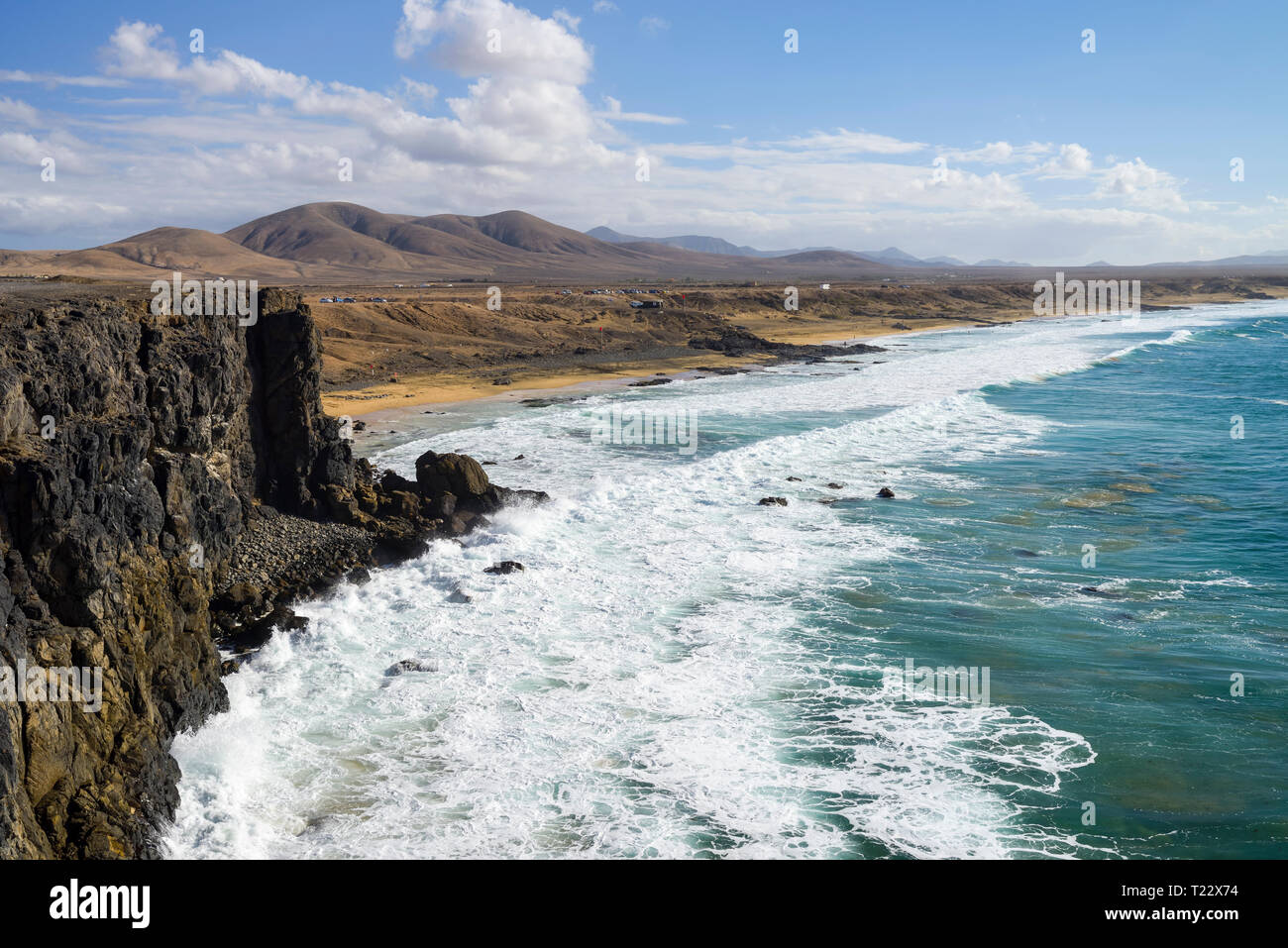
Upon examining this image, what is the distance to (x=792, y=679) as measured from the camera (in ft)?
56.4

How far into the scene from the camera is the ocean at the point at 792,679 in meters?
12.8

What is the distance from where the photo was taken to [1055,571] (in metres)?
22.5

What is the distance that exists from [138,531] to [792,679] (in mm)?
11392

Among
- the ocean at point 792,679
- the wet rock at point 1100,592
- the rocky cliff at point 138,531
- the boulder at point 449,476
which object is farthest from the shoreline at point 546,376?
the wet rock at point 1100,592

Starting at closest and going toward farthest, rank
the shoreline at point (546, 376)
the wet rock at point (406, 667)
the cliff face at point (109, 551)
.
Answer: the cliff face at point (109, 551)
the wet rock at point (406, 667)
the shoreline at point (546, 376)

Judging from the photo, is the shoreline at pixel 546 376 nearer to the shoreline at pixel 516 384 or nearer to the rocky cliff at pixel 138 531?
the shoreline at pixel 516 384

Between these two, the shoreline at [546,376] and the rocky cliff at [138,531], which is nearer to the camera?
the rocky cliff at [138,531]

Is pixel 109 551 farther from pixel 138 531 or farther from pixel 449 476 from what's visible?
pixel 449 476

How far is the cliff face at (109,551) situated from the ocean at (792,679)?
49.6 inches

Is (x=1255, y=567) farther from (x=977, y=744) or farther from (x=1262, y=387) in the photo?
(x=1262, y=387)

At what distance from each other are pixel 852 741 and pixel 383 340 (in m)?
56.0

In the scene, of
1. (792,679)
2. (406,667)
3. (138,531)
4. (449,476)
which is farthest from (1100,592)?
(138,531)

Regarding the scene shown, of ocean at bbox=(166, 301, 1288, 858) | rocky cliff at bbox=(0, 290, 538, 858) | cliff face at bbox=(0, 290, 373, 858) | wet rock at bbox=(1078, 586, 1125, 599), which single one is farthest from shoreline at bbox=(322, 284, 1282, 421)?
wet rock at bbox=(1078, 586, 1125, 599)
